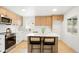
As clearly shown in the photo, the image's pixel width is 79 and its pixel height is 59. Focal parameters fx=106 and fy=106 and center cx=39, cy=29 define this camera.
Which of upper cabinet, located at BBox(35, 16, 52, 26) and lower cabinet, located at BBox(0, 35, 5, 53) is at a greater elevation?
upper cabinet, located at BBox(35, 16, 52, 26)

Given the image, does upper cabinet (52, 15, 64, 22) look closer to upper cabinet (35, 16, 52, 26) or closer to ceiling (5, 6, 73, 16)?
upper cabinet (35, 16, 52, 26)

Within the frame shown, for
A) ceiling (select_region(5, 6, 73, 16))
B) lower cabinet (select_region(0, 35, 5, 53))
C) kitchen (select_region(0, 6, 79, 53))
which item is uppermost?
ceiling (select_region(5, 6, 73, 16))

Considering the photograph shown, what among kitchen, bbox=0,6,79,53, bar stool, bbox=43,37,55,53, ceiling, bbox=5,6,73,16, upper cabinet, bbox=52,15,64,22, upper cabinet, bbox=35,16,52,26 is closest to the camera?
bar stool, bbox=43,37,55,53

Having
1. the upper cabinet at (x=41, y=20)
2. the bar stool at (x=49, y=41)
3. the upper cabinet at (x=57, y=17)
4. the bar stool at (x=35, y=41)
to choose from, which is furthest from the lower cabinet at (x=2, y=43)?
the upper cabinet at (x=57, y=17)

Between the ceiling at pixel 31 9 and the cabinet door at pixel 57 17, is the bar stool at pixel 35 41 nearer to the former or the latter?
the ceiling at pixel 31 9

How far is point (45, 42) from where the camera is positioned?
3.84m

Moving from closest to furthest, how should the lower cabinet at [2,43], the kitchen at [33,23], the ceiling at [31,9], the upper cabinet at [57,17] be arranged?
Answer: the lower cabinet at [2,43], the ceiling at [31,9], the kitchen at [33,23], the upper cabinet at [57,17]

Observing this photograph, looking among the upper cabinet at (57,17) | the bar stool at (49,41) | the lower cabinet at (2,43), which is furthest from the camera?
the upper cabinet at (57,17)

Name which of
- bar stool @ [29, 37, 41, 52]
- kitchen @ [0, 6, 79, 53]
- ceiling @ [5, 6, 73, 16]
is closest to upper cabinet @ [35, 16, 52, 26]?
kitchen @ [0, 6, 79, 53]

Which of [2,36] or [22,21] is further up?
[22,21]
